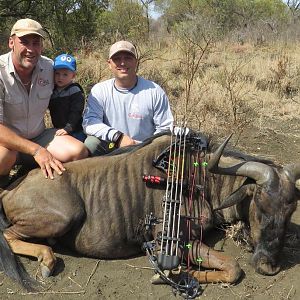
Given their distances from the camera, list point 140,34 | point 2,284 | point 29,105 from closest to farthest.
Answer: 1. point 2,284
2. point 29,105
3. point 140,34

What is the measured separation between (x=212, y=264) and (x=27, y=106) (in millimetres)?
2358

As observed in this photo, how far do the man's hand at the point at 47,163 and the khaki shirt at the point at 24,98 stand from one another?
1.81ft

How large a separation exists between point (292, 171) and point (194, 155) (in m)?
0.92

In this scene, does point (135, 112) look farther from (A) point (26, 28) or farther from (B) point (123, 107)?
(A) point (26, 28)

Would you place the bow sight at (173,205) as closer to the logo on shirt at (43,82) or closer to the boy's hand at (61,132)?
the boy's hand at (61,132)

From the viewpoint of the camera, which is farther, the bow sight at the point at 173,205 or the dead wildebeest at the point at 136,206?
the dead wildebeest at the point at 136,206

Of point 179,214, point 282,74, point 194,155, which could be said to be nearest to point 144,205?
point 179,214

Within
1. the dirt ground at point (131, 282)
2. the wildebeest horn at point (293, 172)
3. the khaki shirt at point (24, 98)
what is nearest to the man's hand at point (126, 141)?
the khaki shirt at point (24, 98)

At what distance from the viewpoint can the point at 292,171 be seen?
3.99 m

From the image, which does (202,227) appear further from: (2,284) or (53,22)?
(53,22)

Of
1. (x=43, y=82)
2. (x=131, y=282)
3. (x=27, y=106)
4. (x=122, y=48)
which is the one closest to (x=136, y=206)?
(x=131, y=282)

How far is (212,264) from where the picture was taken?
3.97m

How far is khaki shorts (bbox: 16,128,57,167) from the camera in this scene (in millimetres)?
4727

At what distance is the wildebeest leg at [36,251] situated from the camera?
387cm
